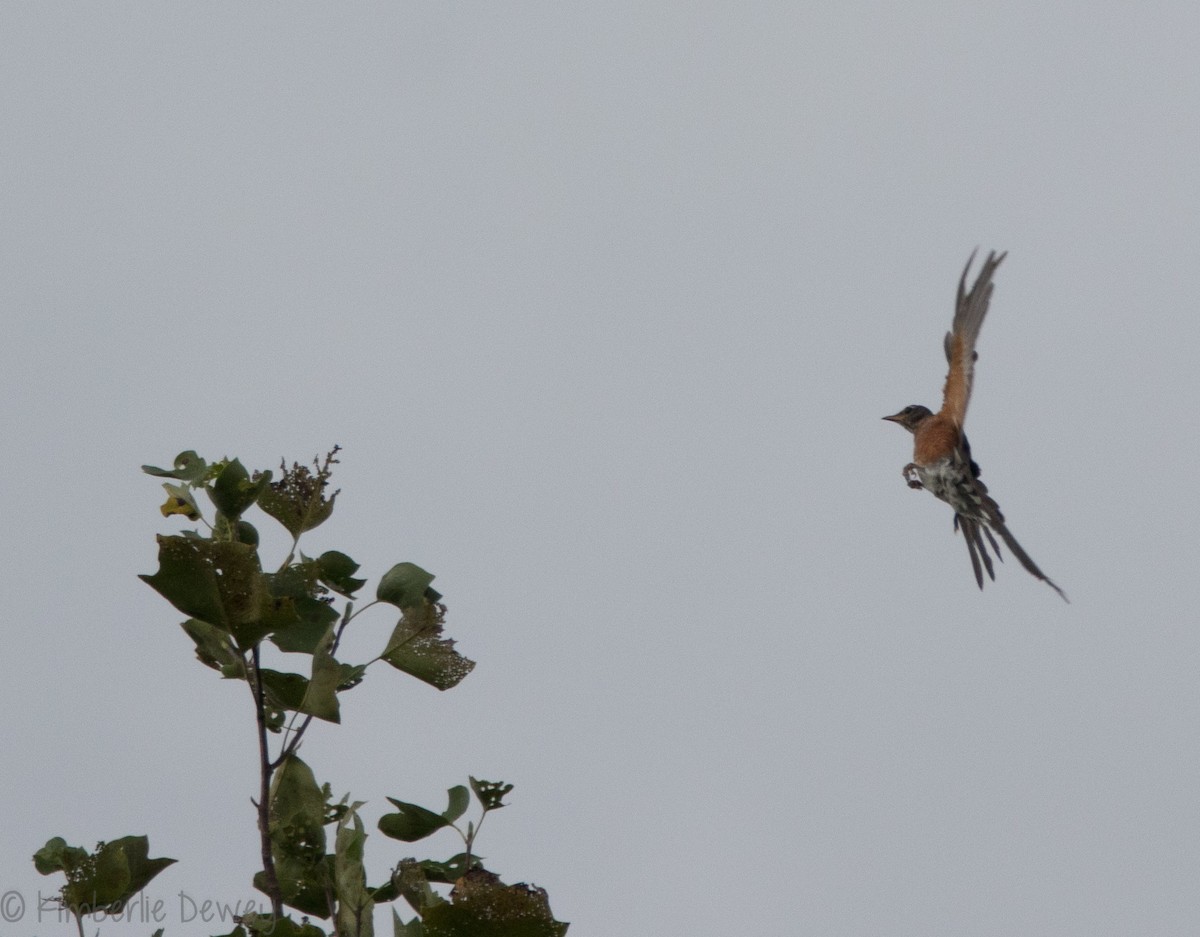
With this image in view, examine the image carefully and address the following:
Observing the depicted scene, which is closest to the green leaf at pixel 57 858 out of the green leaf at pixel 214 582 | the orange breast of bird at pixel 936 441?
the green leaf at pixel 214 582

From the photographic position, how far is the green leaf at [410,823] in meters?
3.37

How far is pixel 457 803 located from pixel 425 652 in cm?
39

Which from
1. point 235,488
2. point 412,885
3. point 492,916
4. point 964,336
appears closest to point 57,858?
point 412,885

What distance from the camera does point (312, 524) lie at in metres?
3.16

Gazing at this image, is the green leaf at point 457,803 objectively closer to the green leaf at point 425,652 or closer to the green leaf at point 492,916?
the green leaf at point 425,652

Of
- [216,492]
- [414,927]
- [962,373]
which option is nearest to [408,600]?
[216,492]

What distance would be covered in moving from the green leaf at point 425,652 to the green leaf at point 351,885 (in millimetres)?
505

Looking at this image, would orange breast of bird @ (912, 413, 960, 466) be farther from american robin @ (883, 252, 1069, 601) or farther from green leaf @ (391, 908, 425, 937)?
green leaf @ (391, 908, 425, 937)

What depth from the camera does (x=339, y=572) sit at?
3211 millimetres

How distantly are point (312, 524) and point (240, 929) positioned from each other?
2.96 ft

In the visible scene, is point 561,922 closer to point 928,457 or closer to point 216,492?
point 216,492

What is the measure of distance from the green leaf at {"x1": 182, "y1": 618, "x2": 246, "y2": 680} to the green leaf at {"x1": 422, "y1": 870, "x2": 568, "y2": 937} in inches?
26.0

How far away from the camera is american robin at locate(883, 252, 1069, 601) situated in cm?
1072

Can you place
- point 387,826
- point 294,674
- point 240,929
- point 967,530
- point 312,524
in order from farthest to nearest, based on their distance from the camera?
point 967,530, point 387,826, point 312,524, point 294,674, point 240,929
